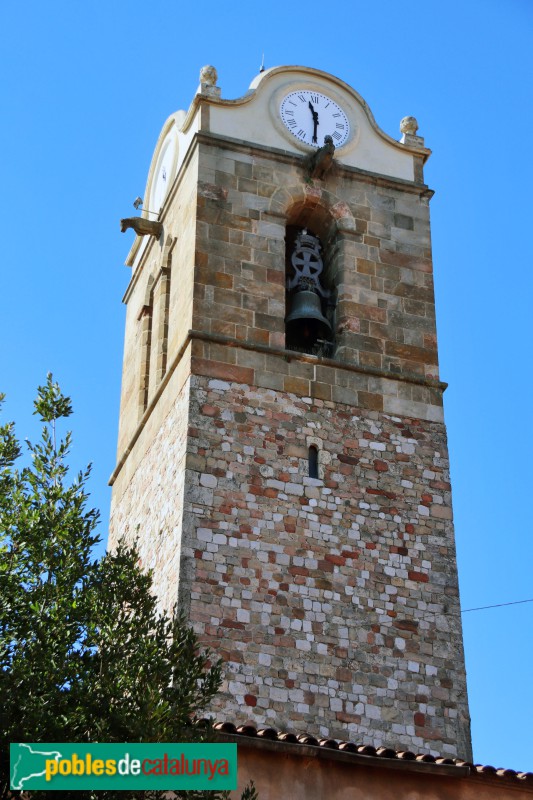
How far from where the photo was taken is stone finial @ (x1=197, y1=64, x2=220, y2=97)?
23.9m

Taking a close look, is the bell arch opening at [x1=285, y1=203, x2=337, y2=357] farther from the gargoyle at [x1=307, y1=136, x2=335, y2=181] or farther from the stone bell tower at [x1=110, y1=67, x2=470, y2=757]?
the gargoyle at [x1=307, y1=136, x2=335, y2=181]

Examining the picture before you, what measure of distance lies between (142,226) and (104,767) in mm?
12938

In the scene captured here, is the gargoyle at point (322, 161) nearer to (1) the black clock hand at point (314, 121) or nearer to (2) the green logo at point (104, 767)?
(1) the black clock hand at point (314, 121)

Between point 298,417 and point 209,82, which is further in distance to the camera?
point 209,82

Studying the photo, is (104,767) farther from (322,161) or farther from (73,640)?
(322,161)

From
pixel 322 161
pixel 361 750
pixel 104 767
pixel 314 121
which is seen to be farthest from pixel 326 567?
pixel 314 121

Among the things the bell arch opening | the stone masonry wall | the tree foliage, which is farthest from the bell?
the tree foliage

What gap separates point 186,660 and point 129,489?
907 cm

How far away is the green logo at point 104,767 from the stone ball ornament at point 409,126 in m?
13.8

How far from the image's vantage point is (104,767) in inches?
519

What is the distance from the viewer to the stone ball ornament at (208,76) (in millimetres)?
24031

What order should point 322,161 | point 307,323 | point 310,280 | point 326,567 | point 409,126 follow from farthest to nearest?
point 409,126 → point 322,161 → point 310,280 → point 307,323 → point 326,567

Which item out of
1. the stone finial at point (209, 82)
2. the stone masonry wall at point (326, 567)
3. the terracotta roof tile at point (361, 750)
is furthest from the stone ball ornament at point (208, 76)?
the terracotta roof tile at point (361, 750)

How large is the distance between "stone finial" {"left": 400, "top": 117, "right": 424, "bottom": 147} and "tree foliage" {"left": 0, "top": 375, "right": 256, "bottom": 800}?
34.5ft
